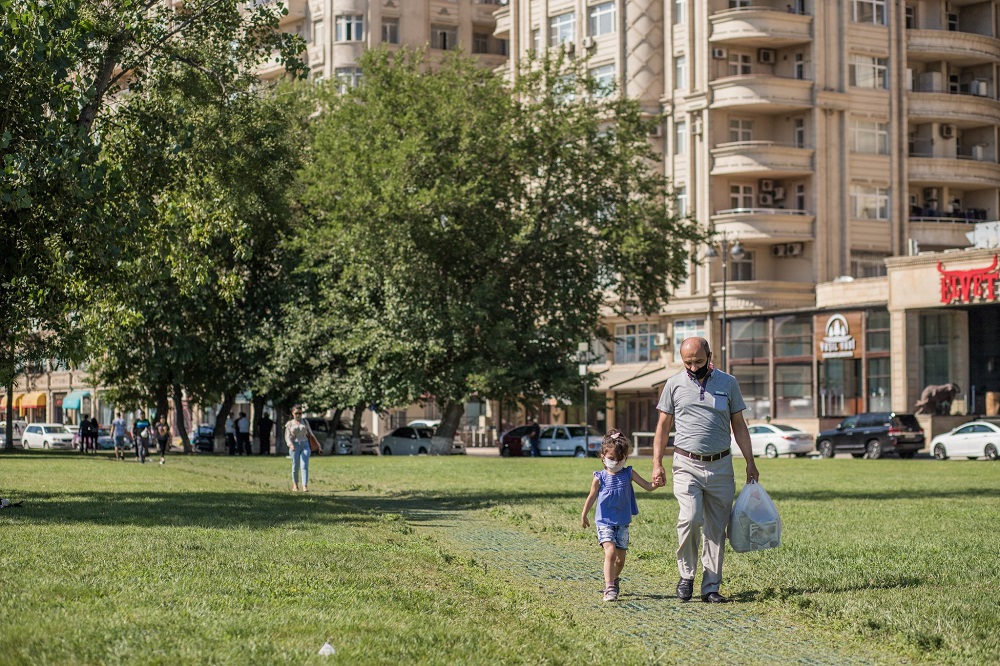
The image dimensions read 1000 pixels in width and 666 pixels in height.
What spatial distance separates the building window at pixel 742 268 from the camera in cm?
6956

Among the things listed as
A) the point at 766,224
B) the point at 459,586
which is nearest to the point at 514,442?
the point at 766,224

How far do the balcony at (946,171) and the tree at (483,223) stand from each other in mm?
23481

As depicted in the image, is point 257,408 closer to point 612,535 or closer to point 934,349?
point 934,349

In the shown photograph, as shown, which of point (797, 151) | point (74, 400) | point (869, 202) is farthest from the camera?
point (74, 400)

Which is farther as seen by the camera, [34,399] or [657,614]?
[34,399]

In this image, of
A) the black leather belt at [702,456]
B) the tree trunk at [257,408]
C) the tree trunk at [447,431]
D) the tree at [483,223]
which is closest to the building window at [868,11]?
the tree at [483,223]

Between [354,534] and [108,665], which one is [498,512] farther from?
[108,665]

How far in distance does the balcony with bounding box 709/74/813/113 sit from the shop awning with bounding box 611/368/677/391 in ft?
40.7

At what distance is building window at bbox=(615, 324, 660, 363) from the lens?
7219cm

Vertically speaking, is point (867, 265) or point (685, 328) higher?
point (867, 265)

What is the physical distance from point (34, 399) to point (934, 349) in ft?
259

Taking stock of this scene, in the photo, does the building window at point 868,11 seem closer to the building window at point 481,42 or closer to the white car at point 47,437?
the building window at point 481,42

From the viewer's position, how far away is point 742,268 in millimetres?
69750

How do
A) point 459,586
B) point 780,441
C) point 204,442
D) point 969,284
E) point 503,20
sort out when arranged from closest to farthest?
point 459,586
point 969,284
point 780,441
point 204,442
point 503,20
